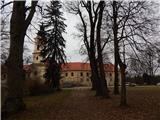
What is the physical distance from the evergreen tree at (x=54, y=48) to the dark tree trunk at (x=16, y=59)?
131 ft

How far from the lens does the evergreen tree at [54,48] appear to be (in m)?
59.2

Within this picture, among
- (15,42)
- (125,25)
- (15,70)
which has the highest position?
(125,25)

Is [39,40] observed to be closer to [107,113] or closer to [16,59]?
[16,59]

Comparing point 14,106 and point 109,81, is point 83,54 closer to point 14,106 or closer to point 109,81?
point 14,106

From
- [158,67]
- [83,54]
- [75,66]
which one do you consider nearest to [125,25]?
[83,54]

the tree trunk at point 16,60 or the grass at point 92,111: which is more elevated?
the tree trunk at point 16,60

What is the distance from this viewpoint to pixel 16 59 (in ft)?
61.3

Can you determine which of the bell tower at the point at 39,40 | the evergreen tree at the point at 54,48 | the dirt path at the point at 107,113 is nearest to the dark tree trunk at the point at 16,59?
the dirt path at the point at 107,113

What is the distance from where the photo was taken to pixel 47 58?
6041cm

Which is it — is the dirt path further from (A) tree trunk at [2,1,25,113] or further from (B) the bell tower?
(B) the bell tower

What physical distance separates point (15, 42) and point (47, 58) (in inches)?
1640

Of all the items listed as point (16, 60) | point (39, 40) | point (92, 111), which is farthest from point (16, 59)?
point (39, 40)

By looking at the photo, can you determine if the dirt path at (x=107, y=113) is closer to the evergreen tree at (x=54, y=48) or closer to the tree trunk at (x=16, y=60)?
the tree trunk at (x=16, y=60)

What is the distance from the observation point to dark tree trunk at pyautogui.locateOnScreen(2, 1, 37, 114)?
1848cm
